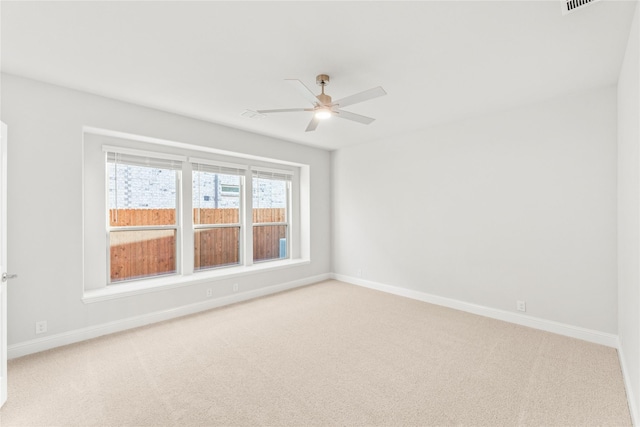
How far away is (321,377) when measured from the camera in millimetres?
2441

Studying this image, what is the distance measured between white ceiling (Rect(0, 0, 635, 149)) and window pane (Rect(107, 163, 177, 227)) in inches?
37.3

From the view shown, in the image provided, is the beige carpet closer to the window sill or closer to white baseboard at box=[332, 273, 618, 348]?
white baseboard at box=[332, 273, 618, 348]

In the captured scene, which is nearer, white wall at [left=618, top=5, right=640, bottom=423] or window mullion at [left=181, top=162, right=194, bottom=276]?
white wall at [left=618, top=5, right=640, bottom=423]

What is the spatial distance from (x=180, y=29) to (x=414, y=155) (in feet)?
11.8

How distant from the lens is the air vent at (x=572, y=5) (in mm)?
1726

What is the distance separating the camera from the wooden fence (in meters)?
3.78

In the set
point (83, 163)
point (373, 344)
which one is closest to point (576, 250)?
point (373, 344)

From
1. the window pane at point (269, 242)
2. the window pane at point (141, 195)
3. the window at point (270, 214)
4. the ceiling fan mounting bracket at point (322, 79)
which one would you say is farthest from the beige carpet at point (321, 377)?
the ceiling fan mounting bracket at point (322, 79)

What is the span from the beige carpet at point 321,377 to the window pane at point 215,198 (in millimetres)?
1655

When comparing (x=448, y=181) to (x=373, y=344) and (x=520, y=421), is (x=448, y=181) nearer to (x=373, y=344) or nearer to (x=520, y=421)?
(x=373, y=344)

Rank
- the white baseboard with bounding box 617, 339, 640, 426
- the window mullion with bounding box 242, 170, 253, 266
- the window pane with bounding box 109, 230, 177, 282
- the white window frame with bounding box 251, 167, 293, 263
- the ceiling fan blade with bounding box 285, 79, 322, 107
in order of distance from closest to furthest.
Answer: the white baseboard with bounding box 617, 339, 640, 426
the ceiling fan blade with bounding box 285, 79, 322, 107
the window pane with bounding box 109, 230, 177, 282
the window mullion with bounding box 242, 170, 253, 266
the white window frame with bounding box 251, 167, 293, 263

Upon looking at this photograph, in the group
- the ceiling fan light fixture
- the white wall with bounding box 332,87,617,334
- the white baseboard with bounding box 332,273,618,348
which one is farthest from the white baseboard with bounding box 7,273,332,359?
the ceiling fan light fixture

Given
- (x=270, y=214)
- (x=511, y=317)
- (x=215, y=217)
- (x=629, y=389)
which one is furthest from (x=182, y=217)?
(x=629, y=389)

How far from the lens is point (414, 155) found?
462 centimetres
